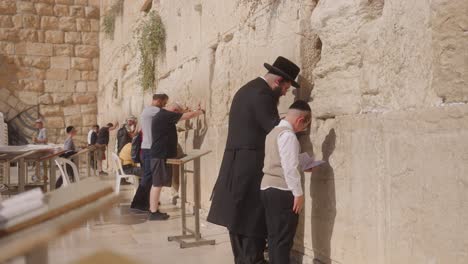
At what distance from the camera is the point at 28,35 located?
15.9 m

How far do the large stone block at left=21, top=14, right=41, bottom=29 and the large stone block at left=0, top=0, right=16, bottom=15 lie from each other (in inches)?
12.9

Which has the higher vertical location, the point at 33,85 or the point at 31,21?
the point at 31,21

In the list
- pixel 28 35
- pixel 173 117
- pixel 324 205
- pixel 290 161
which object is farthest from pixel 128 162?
pixel 28 35

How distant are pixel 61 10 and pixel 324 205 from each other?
14.7 meters

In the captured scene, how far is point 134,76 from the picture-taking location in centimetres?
1076

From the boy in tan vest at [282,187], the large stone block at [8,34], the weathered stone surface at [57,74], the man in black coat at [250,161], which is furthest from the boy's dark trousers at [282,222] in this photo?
the large stone block at [8,34]

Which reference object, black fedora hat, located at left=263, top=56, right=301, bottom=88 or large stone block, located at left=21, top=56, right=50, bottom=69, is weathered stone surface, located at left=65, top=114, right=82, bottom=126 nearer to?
large stone block, located at left=21, top=56, right=50, bottom=69

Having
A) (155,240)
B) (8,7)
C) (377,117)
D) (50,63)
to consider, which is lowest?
(155,240)

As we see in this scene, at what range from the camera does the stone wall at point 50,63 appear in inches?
619

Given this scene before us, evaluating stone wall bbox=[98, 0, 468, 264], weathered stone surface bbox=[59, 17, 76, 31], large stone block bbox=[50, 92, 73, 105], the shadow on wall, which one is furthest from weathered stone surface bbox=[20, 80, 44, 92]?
the shadow on wall

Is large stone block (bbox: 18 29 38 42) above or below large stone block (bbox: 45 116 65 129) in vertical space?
above

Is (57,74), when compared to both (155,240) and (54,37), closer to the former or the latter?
(54,37)

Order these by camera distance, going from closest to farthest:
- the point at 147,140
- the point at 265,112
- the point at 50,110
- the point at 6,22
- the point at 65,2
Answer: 1. the point at 265,112
2. the point at 147,140
3. the point at 6,22
4. the point at 50,110
5. the point at 65,2

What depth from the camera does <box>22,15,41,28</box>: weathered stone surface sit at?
1585cm
